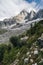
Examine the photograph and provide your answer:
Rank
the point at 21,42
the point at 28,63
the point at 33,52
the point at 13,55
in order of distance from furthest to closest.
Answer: the point at 21,42, the point at 13,55, the point at 33,52, the point at 28,63

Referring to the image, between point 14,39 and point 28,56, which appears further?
point 14,39

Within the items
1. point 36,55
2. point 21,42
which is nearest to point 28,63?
point 36,55

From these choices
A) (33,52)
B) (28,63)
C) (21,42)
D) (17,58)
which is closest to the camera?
(28,63)

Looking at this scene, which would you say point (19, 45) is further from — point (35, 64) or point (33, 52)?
point (35, 64)

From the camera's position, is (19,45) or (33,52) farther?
(19,45)

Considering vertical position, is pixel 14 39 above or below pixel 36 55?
below

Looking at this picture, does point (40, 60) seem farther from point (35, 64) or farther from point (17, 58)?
point (17, 58)

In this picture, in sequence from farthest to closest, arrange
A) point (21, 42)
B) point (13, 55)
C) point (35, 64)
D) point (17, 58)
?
point (21, 42)
point (13, 55)
point (17, 58)
point (35, 64)

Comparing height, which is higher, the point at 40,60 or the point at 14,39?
the point at 40,60

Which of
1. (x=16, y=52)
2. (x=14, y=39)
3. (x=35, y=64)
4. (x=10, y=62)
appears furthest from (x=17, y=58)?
(x=14, y=39)
